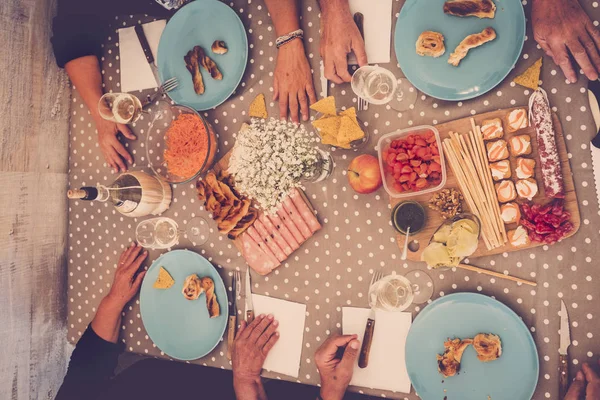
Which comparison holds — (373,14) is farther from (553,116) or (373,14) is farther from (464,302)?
(464,302)

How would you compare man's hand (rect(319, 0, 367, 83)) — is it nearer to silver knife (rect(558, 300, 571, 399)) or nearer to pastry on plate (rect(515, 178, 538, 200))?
pastry on plate (rect(515, 178, 538, 200))

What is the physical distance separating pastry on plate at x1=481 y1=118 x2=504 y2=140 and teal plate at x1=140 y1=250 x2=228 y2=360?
3.89 feet

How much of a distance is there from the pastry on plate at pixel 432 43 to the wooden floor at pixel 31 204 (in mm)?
1773

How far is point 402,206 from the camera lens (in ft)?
4.99

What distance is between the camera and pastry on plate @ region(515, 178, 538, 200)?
4.54 ft

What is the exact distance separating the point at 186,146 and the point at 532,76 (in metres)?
1.31

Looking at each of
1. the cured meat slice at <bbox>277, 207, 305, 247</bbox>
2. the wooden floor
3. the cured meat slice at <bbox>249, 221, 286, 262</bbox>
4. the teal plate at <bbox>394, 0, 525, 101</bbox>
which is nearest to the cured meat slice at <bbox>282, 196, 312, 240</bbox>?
the cured meat slice at <bbox>277, 207, 305, 247</bbox>

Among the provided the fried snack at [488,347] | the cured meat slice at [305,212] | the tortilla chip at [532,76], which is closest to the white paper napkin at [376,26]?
the tortilla chip at [532,76]

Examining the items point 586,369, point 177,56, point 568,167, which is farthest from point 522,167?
point 177,56

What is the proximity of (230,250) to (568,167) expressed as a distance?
4.30 feet

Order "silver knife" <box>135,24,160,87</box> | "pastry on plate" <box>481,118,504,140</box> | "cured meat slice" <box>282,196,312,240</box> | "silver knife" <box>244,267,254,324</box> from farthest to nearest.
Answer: "silver knife" <box>135,24,160,87</box>
"silver knife" <box>244,267,254,324</box>
"cured meat slice" <box>282,196,312,240</box>
"pastry on plate" <box>481,118,504,140</box>

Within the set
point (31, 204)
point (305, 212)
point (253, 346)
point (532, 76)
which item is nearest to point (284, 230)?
point (305, 212)

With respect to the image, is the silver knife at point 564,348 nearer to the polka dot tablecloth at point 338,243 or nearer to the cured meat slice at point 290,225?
the polka dot tablecloth at point 338,243

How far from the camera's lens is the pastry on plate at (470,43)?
54.3 inches
